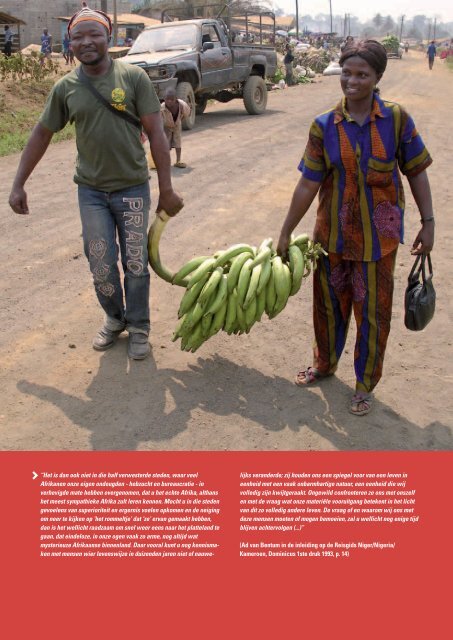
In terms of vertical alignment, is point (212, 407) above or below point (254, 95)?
below

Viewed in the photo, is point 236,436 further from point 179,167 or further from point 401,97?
point 401,97

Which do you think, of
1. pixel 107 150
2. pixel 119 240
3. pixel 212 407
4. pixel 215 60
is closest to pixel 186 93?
pixel 215 60

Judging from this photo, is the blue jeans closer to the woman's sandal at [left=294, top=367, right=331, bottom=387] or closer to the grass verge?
the woman's sandal at [left=294, top=367, right=331, bottom=387]

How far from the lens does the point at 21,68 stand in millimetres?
14812

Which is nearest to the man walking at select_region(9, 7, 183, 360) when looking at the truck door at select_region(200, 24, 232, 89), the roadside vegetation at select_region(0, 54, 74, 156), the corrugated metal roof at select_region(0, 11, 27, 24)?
the roadside vegetation at select_region(0, 54, 74, 156)

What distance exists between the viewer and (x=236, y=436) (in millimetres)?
3385

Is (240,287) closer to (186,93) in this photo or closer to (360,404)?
(360,404)

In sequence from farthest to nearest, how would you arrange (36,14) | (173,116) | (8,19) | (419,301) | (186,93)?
(36,14)
(8,19)
(186,93)
(173,116)
(419,301)

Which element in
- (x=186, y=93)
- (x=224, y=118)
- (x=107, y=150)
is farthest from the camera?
(x=224, y=118)

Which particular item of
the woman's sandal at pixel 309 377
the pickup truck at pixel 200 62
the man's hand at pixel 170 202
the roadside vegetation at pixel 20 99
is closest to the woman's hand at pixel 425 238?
the woman's sandal at pixel 309 377

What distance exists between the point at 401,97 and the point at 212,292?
17.1 meters

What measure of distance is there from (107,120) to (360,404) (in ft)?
6.86

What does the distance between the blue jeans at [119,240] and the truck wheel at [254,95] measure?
1249 cm

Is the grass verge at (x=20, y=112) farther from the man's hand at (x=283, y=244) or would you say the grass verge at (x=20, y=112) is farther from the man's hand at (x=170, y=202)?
the man's hand at (x=283, y=244)
